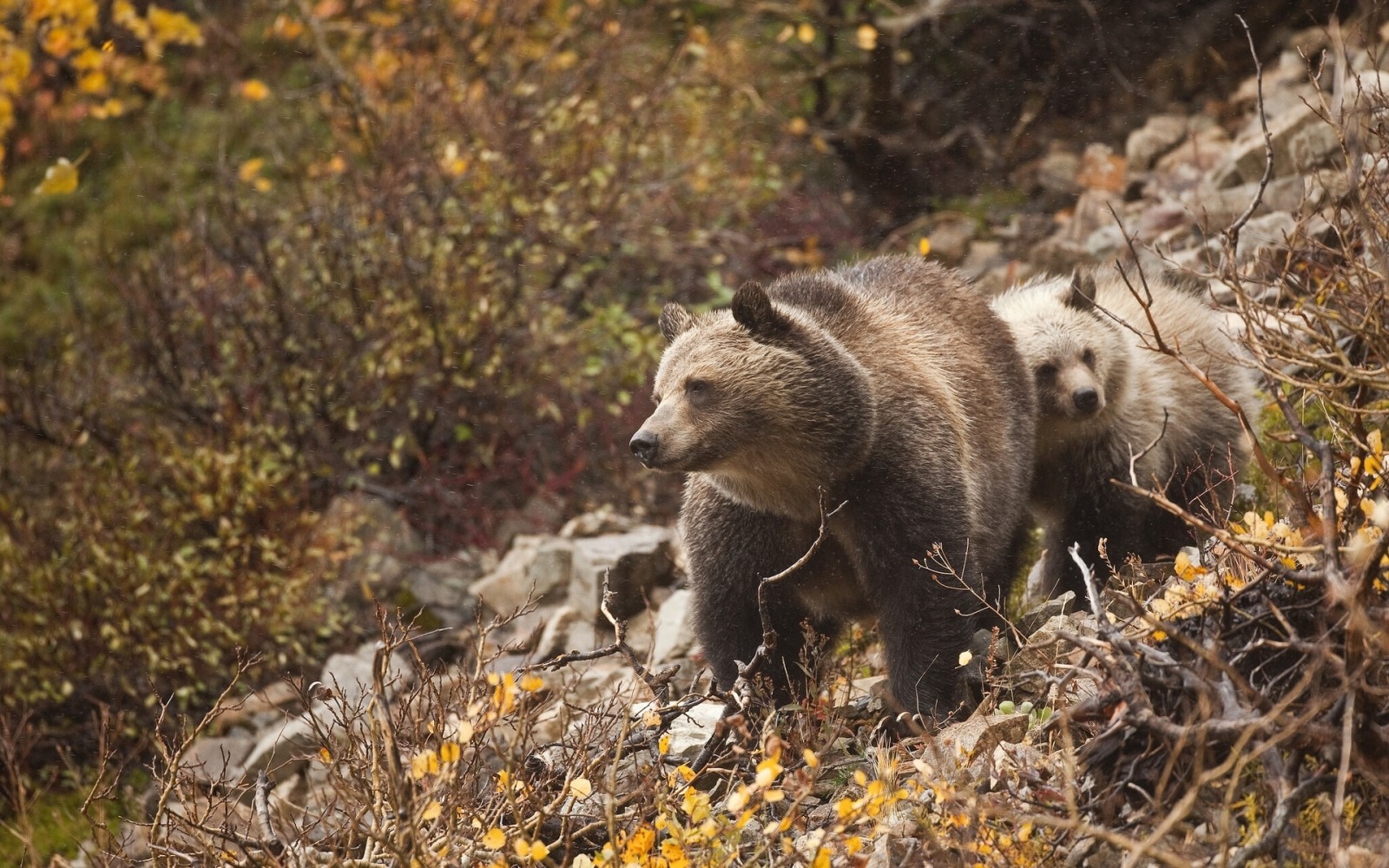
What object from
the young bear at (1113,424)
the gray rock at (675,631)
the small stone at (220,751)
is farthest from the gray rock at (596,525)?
the young bear at (1113,424)

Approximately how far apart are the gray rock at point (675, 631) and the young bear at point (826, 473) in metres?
1.35

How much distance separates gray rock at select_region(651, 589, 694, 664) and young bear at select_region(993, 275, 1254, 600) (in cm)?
159

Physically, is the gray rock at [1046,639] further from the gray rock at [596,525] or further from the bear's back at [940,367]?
the gray rock at [596,525]

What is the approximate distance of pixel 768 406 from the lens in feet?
14.2

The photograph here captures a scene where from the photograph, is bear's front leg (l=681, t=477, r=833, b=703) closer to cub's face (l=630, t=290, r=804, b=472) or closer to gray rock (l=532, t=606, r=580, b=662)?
cub's face (l=630, t=290, r=804, b=472)

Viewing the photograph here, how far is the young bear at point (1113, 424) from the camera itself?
5.57 metres

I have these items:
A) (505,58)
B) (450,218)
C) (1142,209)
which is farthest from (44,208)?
(1142,209)

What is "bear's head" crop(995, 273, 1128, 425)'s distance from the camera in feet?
18.2

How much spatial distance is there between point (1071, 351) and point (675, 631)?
7.05ft

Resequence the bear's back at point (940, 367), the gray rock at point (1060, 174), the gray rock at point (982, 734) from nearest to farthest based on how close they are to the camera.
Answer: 1. the gray rock at point (982, 734)
2. the bear's back at point (940, 367)
3. the gray rock at point (1060, 174)

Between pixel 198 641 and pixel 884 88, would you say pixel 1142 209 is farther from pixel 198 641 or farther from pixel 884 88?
pixel 198 641

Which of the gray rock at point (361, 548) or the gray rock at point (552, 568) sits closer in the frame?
the gray rock at point (552, 568)

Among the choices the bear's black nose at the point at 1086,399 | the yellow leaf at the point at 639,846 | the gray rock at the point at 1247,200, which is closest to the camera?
the yellow leaf at the point at 639,846

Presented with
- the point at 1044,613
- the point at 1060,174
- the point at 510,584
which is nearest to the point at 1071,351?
→ the point at 1044,613
